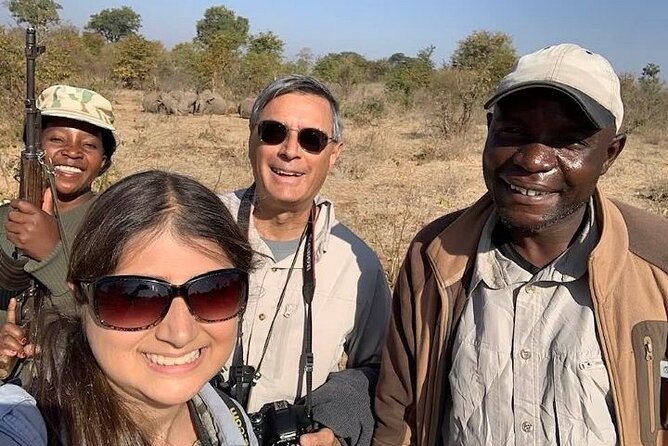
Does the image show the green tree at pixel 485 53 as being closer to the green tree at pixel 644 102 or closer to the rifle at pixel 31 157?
the green tree at pixel 644 102

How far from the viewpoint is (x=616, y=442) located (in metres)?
1.55

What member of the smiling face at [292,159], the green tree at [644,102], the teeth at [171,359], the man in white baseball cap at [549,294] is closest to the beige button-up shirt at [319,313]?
the smiling face at [292,159]

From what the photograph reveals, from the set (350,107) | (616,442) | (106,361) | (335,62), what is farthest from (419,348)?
(335,62)

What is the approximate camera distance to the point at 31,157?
2.30 m

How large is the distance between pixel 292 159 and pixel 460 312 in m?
0.79

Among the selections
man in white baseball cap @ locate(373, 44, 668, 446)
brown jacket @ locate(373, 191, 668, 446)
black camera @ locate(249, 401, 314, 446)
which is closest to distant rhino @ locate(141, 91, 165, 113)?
black camera @ locate(249, 401, 314, 446)

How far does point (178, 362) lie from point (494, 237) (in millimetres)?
943

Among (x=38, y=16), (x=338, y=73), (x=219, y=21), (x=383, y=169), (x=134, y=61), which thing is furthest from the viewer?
(x=219, y=21)

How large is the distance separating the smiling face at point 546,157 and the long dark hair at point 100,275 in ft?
2.44

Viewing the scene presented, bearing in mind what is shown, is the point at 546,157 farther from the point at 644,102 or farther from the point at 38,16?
the point at 644,102

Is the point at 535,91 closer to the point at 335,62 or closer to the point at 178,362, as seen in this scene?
the point at 178,362

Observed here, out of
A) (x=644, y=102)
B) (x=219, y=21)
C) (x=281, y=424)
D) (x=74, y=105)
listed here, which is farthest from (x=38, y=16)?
(x=219, y=21)

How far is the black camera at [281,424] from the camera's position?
6.27ft

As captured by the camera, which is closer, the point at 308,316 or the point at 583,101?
the point at 583,101
